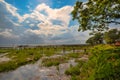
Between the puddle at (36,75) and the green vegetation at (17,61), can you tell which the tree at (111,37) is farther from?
the puddle at (36,75)

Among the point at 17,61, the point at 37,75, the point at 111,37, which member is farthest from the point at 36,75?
the point at 111,37

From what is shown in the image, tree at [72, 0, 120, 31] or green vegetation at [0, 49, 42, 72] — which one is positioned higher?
tree at [72, 0, 120, 31]

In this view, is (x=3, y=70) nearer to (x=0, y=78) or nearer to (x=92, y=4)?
(x=0, y=78)

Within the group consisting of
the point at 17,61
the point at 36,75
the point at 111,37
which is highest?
the point at 111,37

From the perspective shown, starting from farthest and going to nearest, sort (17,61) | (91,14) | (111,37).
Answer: (111,37)
(17,61)
(91,14)

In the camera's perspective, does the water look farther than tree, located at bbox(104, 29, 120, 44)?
No

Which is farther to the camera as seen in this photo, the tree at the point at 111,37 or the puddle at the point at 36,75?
the tree at the point at 111,37

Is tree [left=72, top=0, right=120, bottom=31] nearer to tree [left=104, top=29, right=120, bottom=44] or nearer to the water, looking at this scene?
the water

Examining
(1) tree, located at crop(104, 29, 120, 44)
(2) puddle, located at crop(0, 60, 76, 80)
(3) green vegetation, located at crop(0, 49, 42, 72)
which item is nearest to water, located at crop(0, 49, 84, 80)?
(2) puddle, located at crop(0, 60, 76, 80)

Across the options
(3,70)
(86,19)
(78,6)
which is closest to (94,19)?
(86,19)

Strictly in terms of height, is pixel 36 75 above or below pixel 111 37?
below

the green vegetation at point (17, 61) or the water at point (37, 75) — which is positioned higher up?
the green vegetation at point (17, 61)

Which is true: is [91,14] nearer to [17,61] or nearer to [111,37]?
[17,61]

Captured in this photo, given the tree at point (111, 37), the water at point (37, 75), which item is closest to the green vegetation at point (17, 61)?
the water at point (37, 75)
